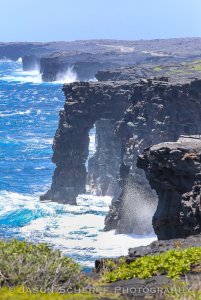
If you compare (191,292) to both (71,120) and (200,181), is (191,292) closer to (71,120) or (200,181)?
(200,181)

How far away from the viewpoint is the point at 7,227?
264ft

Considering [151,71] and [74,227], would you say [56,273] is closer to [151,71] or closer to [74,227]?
[74,227]

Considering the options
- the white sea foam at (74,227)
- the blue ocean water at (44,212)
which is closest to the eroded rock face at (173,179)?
the blue ocean water at (44,212)

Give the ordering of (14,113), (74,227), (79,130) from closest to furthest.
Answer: (74,227)
(79,130)
(14,113)

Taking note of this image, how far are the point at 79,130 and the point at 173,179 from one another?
6029 cm

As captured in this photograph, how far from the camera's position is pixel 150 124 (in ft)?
282

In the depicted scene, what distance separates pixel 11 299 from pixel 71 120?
8675 cm

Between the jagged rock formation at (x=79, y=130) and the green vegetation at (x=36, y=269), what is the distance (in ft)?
261

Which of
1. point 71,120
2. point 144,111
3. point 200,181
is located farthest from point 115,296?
point 71,120

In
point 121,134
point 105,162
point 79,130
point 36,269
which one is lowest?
point 105,162

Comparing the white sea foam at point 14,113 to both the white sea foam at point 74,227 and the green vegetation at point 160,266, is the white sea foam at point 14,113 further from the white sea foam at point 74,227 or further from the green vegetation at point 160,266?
the green vegetation at point 160,266

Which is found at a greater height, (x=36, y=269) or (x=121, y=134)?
(x=36, y=269)

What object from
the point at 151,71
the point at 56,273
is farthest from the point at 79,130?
the point at 56,273

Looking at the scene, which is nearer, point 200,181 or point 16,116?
point 200,181
